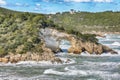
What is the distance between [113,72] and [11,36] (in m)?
24.0

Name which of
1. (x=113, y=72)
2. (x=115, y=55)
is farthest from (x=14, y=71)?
(x=115, y=55)

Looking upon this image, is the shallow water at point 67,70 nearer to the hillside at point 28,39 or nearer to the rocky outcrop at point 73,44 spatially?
the hillside at point 28,39

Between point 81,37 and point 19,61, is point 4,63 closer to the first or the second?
point 19,61

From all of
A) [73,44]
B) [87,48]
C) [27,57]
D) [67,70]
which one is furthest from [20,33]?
[67,70]

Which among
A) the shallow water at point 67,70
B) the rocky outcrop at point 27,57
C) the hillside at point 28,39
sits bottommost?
the shallow water at point 67,70

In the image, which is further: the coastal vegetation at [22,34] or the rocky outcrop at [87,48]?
the rocky outcrop at [87,48]

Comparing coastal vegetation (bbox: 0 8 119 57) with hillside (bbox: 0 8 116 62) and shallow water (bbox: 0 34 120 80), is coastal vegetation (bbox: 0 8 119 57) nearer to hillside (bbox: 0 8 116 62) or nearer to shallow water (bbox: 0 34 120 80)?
hillside (bbox: 0 8 116 62)

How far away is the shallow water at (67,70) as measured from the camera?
52.0 meters

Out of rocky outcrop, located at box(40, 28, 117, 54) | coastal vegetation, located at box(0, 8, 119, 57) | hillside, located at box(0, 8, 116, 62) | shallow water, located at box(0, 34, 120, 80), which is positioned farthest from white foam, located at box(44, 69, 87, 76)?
rocky outcrop, located at box(40, 28, 117, 54)

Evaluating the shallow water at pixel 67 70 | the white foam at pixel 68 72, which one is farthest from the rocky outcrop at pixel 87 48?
the white foam at pixel 68 72

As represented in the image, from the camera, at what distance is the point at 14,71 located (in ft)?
186

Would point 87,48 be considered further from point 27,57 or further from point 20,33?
point 27,57

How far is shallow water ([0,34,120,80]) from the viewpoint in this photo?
5198 cm

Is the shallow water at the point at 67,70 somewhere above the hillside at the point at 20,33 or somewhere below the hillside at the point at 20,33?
below
